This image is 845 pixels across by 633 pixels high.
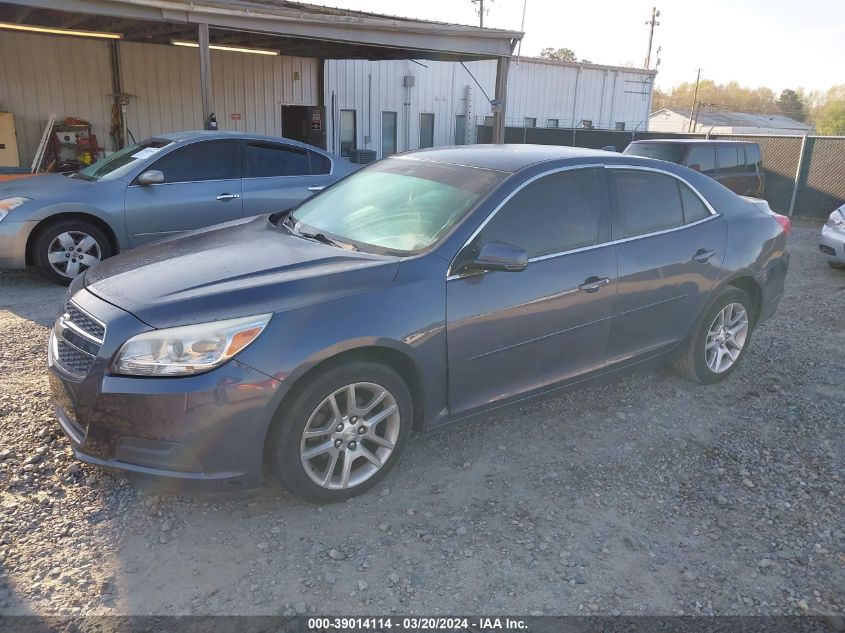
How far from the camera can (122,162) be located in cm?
688

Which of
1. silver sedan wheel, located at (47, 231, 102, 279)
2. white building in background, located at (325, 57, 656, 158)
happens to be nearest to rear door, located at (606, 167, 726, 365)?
silver sedan wheel, located at (47, 231, 102, 279)

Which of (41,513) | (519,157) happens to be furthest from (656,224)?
(41,513)

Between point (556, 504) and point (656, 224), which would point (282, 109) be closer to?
point (656, 224)

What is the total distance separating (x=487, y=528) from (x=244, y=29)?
30.5 feet

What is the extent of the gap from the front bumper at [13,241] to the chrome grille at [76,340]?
3.60 meters

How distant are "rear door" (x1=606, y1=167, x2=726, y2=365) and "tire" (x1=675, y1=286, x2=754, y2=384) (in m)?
0.18

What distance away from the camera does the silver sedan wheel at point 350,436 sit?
2920 millimetres

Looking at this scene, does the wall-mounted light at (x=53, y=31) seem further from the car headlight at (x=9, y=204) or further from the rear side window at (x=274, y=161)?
the rear side window at (x=274, y=161)

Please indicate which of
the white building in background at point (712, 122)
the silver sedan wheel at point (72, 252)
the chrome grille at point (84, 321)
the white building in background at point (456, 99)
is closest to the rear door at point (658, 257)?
the chrome grille at point (84, 321)

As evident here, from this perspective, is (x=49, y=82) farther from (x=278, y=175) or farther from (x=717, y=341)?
(x=717, y=341)

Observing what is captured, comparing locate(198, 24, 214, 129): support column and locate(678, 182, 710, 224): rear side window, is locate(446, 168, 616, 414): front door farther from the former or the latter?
locate(198, 24, 214, 129): support column

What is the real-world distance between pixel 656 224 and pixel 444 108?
1896cm

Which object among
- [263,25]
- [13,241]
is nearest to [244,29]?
[263,25]

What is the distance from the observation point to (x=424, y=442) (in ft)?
12.2
